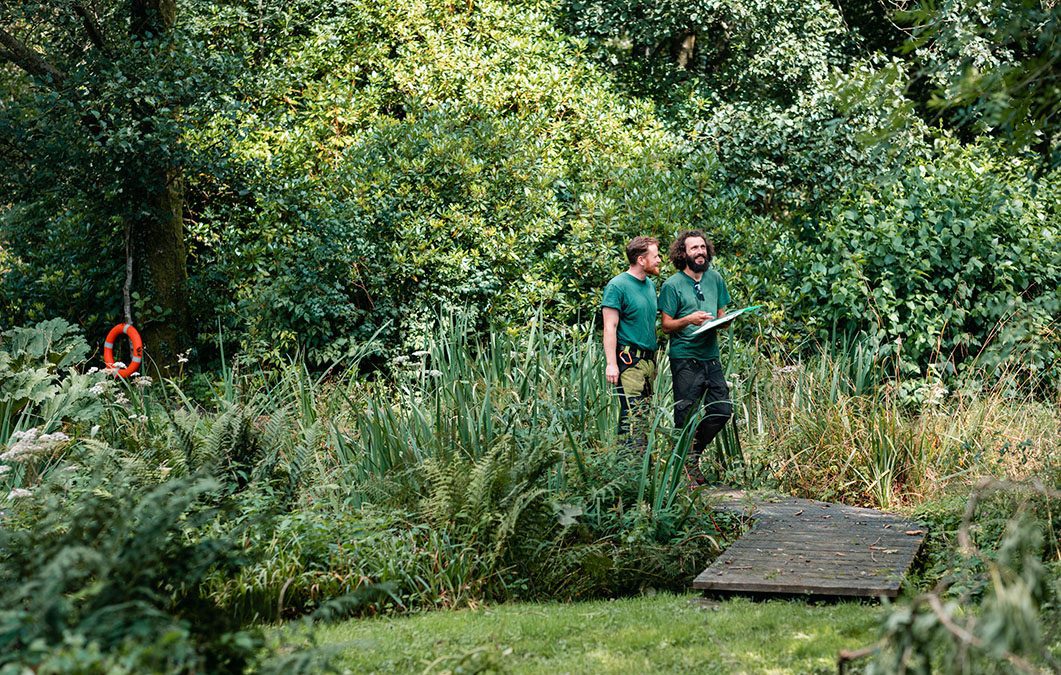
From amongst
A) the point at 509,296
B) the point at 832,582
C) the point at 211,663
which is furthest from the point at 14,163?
the point at 211,663

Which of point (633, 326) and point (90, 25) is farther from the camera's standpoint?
point (90, 25)

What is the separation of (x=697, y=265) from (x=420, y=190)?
4259mm

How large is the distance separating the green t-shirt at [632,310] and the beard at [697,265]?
0.37m

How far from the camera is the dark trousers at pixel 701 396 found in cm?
787

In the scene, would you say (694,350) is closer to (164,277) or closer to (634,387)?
(634,387)

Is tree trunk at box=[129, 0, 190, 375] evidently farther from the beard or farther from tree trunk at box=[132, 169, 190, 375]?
the beard

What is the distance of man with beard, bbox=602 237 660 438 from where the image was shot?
787 cm

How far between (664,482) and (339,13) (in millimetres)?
8955

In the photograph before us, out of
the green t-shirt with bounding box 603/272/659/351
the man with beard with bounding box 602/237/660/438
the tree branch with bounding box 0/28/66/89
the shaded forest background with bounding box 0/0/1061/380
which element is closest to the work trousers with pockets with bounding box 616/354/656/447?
the man with beard with bounding box 602/237/660/438

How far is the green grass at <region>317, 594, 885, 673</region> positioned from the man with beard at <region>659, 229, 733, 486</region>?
7.18ft

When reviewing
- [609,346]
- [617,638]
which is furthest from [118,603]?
[609,346]

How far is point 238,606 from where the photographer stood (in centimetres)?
573

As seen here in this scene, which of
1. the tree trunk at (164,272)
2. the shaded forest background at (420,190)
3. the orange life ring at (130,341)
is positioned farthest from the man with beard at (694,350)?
the tree trunk at (164,272)

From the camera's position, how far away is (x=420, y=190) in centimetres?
1148
